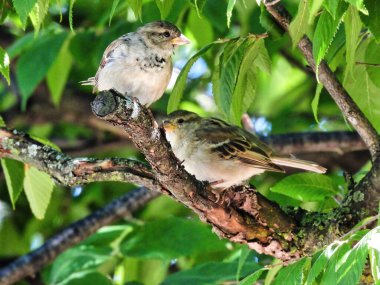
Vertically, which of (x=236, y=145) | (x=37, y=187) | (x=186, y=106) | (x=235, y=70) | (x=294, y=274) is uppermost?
(x=235, y=70)

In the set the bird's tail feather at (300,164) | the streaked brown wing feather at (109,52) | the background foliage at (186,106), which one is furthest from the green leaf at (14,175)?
the bird's tail feather at (300,164)

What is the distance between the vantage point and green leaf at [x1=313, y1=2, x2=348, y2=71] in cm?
347

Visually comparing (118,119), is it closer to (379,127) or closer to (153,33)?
(379,127)

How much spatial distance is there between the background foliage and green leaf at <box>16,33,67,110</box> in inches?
0.5

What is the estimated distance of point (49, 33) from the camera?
6.72m

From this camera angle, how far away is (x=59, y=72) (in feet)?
22.8

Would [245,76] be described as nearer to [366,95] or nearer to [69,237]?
[366,95]

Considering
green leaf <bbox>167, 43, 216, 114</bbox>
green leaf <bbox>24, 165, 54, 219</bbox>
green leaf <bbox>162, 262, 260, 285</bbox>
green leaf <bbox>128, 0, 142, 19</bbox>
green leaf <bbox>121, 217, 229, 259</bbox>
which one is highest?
green leaf <bbox>128, 0, 142, 19</bbox>

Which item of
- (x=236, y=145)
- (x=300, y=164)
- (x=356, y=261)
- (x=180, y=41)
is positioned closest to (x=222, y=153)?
(x=236, y=145)

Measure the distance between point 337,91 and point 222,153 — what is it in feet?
4.28

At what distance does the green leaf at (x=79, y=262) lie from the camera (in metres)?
5.89

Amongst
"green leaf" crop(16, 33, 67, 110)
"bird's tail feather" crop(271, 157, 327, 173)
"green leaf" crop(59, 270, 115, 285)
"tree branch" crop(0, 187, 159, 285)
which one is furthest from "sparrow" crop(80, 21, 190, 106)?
"tree branch" crop(0, 187, 159, 285)

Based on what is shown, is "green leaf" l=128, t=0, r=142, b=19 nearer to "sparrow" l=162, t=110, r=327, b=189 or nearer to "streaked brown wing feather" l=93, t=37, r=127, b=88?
"sparrow" l=162, t=110, r=327, b=189

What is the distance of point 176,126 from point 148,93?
0.78 metres
